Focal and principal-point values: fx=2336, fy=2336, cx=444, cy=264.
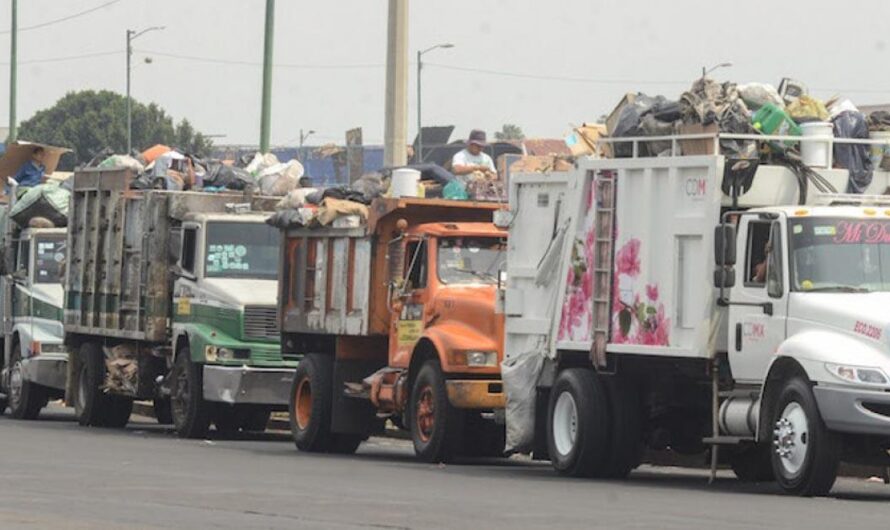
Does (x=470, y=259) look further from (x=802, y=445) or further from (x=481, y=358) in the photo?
(x=802, y=445)

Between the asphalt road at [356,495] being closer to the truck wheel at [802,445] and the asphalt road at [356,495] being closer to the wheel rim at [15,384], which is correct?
the truck wheel at [802,445]

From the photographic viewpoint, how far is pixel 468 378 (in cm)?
2155

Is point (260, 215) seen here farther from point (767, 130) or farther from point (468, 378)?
point (767, 130)

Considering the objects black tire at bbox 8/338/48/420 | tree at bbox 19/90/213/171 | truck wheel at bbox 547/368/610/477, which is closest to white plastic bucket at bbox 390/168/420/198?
truck wheel at bbox 547/368/610/477

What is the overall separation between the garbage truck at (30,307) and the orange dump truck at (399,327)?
646 cm

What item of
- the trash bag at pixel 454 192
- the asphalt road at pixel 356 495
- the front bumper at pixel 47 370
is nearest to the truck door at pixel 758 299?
the asphalt road at pixel 356 495

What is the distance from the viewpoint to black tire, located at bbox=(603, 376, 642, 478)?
64.0 ft

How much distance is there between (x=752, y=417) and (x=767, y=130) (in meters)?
2.43

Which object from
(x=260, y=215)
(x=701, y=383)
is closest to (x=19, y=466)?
(x=701, y=383)

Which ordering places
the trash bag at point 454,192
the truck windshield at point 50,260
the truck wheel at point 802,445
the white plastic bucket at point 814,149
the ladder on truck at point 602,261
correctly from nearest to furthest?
the truck wheel at point 802,445, the white plastic bucket at point 814,149, the ladder on truck at point 602,261, the trash bag at point 454,192, the truck windshield at point 50,260

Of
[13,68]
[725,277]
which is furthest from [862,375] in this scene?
[13,68]

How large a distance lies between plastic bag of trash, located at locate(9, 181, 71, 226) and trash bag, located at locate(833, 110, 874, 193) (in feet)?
51.2

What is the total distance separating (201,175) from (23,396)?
4318 mm

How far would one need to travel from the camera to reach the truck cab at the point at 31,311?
104ft
